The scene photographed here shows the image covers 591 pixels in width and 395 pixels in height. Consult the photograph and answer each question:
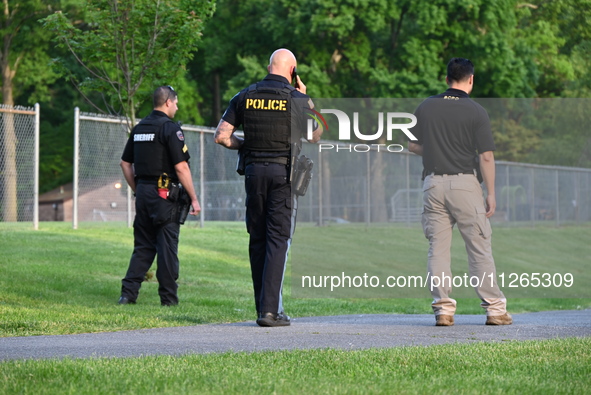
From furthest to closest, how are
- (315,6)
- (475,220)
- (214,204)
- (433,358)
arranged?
(315,6)
(214,204)
(475,220)
(433,358)

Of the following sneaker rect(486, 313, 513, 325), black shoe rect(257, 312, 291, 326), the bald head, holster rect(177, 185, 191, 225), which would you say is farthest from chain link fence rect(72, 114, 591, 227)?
black shoe rect(257, 312, 291, 326)

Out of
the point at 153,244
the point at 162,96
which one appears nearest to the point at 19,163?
the point at 153,244

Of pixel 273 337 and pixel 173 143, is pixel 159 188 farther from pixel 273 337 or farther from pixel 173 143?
pixel 273 337

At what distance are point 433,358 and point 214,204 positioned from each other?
17.0m

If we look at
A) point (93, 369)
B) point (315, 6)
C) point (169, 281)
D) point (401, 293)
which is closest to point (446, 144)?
point (169, 281)

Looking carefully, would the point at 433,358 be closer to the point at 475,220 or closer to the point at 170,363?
the point at 170,363

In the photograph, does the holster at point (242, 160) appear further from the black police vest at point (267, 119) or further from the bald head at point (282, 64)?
the bald head at point (282, 64)

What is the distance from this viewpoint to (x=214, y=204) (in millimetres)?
21750

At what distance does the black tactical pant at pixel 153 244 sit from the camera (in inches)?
354

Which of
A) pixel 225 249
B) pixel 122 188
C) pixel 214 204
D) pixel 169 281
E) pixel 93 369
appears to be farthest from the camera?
pixel 214 204

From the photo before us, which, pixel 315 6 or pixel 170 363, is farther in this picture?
pixel 315 6

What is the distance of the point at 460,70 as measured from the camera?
747 cm

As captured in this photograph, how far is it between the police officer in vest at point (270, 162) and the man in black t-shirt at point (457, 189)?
39.8 inches

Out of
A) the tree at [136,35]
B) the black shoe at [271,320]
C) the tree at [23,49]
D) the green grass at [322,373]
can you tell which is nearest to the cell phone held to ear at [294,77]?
the black shoe at [271,320]
